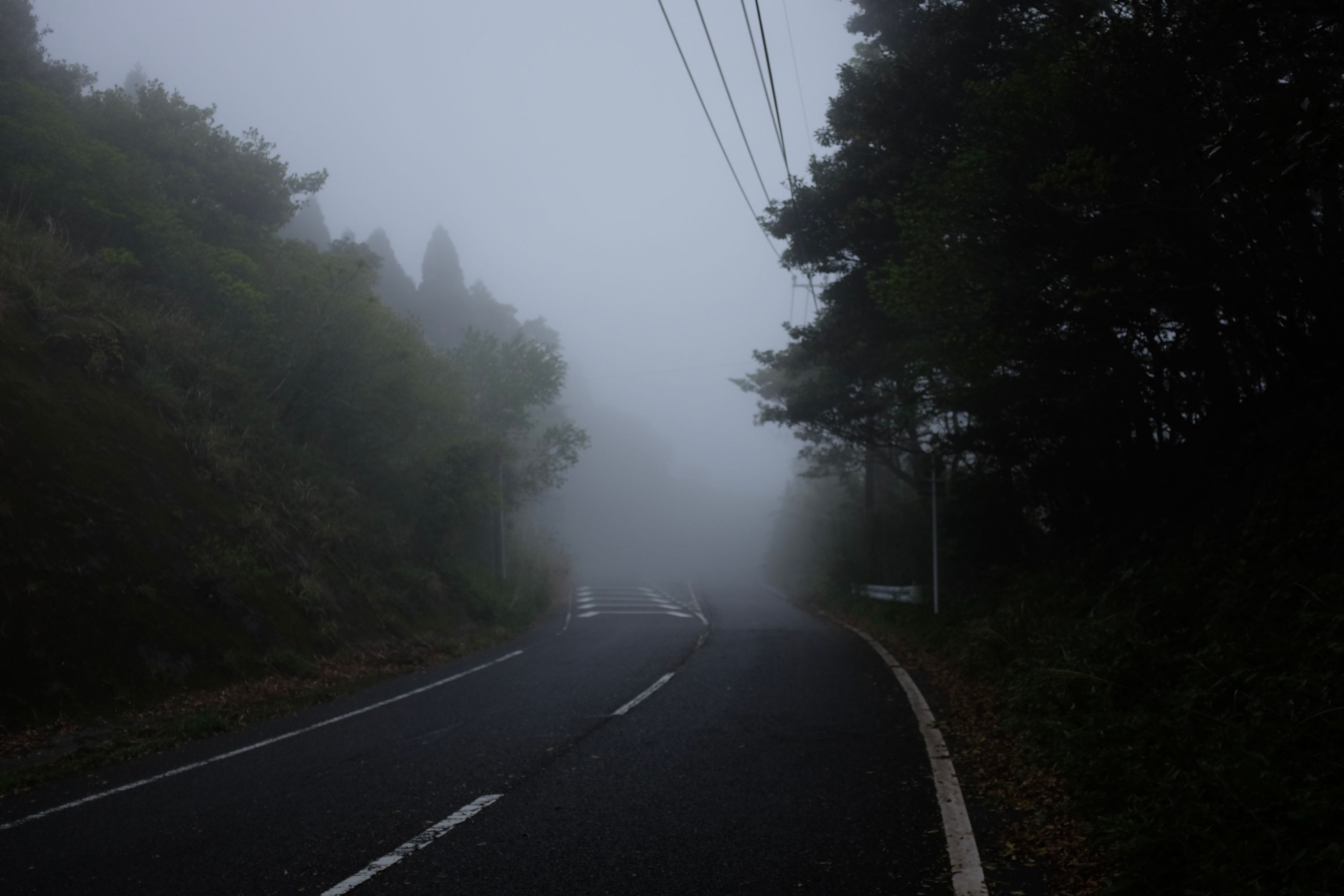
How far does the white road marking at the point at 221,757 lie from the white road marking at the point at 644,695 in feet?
9.61

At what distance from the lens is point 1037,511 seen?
16719mm

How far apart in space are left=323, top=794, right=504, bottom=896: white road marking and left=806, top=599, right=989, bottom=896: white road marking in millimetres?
2868

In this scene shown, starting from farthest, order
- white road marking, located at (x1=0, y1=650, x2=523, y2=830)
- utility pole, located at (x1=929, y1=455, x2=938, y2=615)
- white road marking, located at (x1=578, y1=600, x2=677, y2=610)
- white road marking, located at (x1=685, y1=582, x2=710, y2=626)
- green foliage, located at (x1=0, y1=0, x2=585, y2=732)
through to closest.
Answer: white road marking, located at (x1=578, y1=600, x2=677, y2=610)
white road marking, located at (x1=685, y1=582, x2=710, y2=626)
utility pole, located at (x1=929, y1=455, x2=938, y2=615)
green foliage, located at (x1=0, y1=0, x2=585, y2=732)
white road marking, located at (x1=0, y1=650, x2=523, y2=830)

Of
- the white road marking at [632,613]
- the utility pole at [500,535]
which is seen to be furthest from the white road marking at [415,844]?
the utility pole at [500,535]

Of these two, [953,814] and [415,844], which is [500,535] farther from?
[953,814]

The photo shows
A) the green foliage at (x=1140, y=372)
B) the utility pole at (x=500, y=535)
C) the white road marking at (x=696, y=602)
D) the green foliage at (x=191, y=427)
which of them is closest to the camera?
the green foliage at (x=1140, y=372)

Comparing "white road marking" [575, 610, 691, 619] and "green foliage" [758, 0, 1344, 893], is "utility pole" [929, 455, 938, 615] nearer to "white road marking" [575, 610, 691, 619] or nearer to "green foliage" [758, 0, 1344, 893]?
"green foliage" [758, 0, 1344, 893]

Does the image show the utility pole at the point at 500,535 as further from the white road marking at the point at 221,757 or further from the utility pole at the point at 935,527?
the white road marking at the point at 221,757

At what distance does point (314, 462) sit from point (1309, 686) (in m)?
18.6

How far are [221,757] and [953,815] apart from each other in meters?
6.08

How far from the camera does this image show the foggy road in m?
4.50

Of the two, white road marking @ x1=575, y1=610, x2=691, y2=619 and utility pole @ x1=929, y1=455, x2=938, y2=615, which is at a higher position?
utility pole @ x1=929, y1=455, x2=938, y2=615

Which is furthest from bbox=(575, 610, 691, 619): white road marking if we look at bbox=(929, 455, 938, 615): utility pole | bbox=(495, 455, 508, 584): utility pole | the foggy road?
the foggy road

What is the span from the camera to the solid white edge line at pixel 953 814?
4359mm
